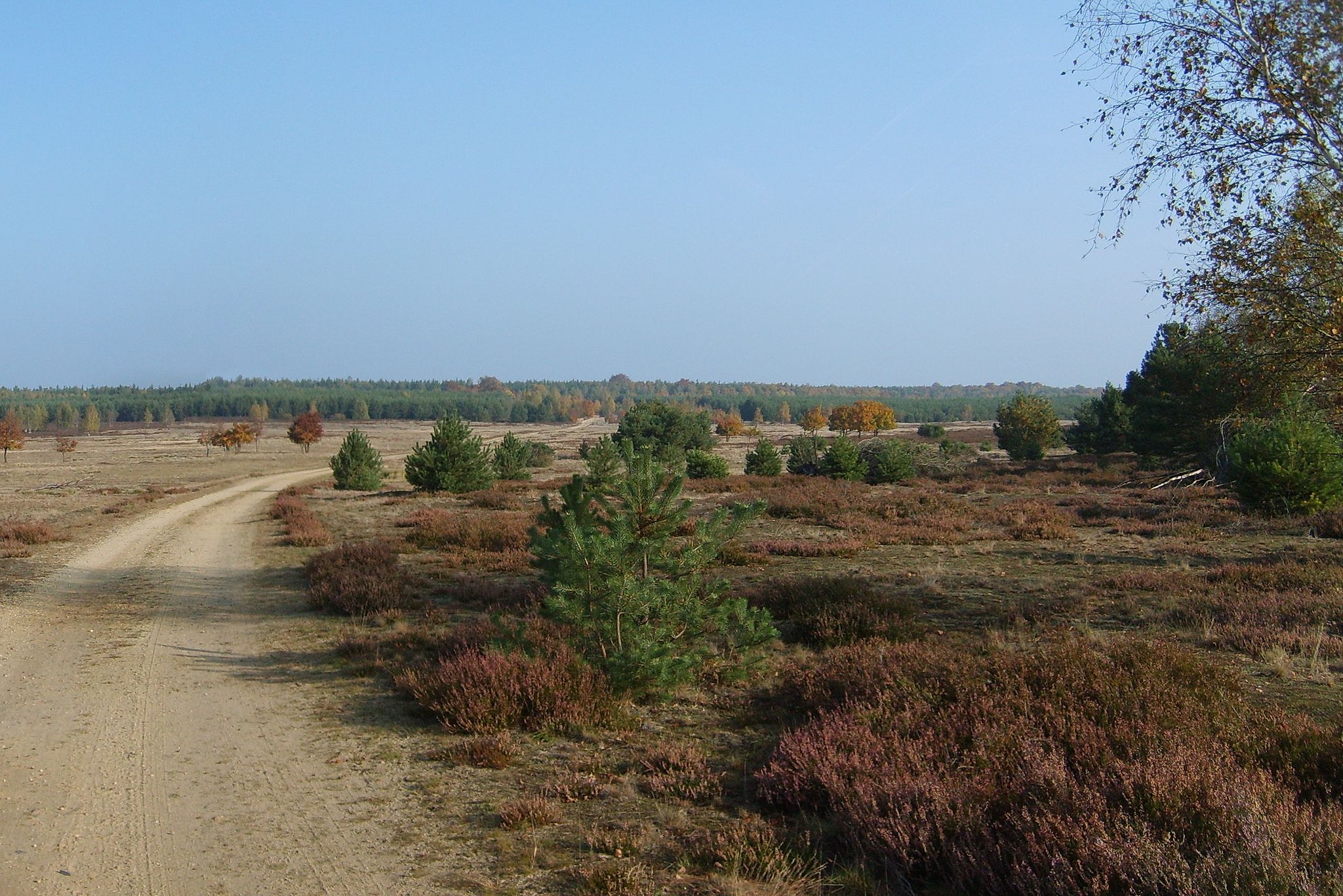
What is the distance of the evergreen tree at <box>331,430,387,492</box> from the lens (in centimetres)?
3953

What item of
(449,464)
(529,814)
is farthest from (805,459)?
(529,814)

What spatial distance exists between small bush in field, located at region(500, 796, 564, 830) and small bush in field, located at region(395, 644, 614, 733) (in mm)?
1567

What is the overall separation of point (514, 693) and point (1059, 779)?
4.28m

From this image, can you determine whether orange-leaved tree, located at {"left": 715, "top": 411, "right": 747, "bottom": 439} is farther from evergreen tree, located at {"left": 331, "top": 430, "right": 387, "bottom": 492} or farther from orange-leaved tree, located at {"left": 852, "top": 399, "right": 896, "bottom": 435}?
evergreen tree, located at {"left": 331, "top": 430, "right": 387, "bottom": 492}

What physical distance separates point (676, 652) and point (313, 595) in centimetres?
721

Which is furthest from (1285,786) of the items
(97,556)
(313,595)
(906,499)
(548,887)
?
(906,499)

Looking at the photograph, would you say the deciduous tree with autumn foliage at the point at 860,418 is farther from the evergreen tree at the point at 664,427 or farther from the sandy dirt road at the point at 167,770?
the sandy dirt road at the point at 167,770

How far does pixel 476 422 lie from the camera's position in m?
195

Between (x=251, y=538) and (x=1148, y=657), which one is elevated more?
(x=1148, y=657)

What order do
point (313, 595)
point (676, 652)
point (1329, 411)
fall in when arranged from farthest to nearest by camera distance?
point (313, 595) → point (1329, 411) → point (676, 652)

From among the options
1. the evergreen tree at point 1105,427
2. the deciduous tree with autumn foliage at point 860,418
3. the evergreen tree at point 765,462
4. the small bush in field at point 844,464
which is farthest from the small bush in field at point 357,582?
the deciduous tree with autumn foliage at point 860,418

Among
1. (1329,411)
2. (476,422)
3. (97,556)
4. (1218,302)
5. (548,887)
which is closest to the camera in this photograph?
(548,887)

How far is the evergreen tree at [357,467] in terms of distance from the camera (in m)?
39.5

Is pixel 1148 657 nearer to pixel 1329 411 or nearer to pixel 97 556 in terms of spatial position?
pixel 1329 411
